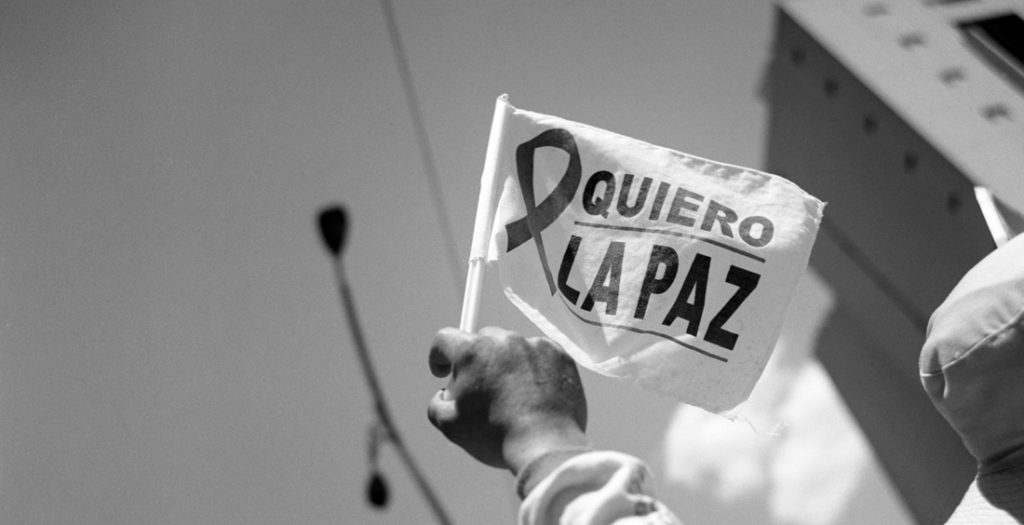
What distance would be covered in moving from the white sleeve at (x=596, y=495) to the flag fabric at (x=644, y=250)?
2.10m

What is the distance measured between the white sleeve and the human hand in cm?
19

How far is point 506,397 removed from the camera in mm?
3021

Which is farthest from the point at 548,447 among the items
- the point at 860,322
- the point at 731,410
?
the point at 860,322

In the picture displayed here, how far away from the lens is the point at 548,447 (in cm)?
285

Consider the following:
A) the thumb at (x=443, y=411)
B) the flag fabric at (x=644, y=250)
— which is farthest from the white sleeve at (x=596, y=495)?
the flag fabric at (x=644, y=250)

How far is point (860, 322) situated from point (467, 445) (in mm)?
18495

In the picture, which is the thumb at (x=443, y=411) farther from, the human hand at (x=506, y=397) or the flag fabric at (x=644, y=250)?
the flag fabric at (x=644, y=250)

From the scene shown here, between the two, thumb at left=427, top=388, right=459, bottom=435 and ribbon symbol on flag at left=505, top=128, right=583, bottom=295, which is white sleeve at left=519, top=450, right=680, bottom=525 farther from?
ribbon symbol on flag at left=505, top=128, right=583, bottom=295

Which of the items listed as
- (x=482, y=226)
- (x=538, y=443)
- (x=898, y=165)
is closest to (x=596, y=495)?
(x=538, y=443)

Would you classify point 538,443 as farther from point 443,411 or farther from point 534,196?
point 534,196

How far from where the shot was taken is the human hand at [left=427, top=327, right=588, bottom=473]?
9.68ft

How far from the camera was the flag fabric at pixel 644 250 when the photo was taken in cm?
492

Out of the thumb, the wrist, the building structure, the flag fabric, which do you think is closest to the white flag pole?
the flag fabric

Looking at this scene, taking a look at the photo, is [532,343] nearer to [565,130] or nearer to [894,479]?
[565,130]
